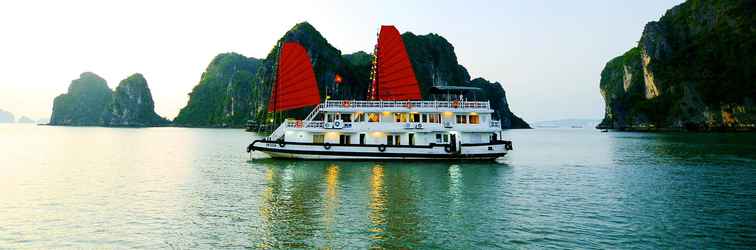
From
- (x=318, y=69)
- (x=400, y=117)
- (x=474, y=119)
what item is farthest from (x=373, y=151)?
(x=318, y=69)

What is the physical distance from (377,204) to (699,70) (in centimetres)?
14930

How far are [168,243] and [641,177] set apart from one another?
25.7 meters

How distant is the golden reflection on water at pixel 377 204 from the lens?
13.1 meters

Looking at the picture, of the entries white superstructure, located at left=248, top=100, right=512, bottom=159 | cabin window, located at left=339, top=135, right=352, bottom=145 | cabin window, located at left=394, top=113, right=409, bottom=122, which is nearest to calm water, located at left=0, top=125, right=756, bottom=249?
white superstructure, located at left=248, top=100, right=512, bottom=159

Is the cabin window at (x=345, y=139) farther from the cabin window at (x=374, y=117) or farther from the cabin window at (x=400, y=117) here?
the cabin window at (x=400, y=117)

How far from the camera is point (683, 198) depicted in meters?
18.5

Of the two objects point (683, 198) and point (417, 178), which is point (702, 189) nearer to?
point (683, 198)

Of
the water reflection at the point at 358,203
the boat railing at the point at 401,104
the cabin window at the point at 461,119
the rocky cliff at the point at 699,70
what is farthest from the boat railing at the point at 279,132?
the rocky cliff at the point at 699,70

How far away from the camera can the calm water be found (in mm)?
12023

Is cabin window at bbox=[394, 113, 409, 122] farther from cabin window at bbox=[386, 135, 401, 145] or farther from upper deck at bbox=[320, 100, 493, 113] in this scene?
cabin window at bbox=[386, 135, 401, 145]

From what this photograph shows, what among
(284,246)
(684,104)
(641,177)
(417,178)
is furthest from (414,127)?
(684,104)

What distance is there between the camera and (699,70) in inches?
5103

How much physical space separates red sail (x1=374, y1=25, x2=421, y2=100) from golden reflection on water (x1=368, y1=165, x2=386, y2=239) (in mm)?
10236

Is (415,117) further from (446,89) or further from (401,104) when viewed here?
(446,89)
